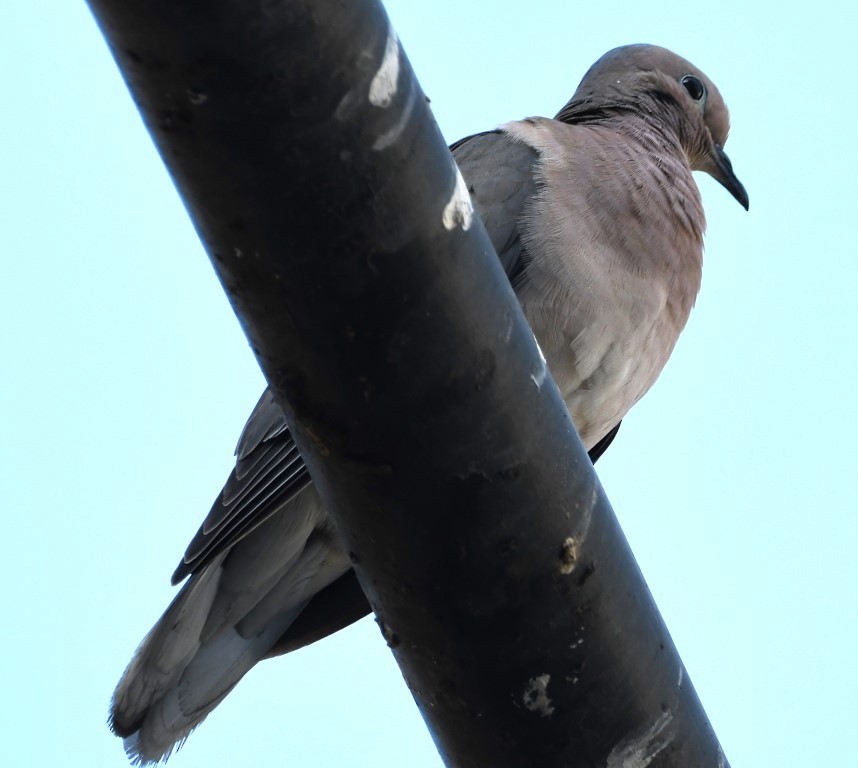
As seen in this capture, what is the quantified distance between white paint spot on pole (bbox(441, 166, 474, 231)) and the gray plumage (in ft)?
4.75

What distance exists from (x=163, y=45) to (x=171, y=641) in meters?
2.08

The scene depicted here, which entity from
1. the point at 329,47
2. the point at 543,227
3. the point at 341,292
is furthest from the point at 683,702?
the point at 543,227

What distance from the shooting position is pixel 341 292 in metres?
1.30

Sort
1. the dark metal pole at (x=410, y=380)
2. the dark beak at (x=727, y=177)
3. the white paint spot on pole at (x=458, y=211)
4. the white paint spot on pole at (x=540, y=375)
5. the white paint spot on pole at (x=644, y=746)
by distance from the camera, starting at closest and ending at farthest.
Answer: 1. the dark metal pole at (x=410, y=380)
2. the white paint spot on pole at (x=458, y=211)
3. the white paint spot on pole at (x=540, y=375)
4. the white paint spot on pole at (x=644, y=746)
5. the dark beak at (x=727, y=177)

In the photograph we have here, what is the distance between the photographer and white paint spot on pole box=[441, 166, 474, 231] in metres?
1.34

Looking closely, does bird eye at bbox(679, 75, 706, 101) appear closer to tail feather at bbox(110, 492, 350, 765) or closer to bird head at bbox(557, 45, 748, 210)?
bird head at bbox(557, 45, 748, 210)

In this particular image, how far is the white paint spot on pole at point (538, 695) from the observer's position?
1.52 metres

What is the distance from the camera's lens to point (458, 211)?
4.46 ft

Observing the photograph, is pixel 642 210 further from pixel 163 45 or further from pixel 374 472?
pixel 163 45

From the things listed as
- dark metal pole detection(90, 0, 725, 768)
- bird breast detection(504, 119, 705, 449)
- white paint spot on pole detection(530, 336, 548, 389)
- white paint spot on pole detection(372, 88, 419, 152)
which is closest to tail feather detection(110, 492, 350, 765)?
bird breast detection(504, 119, 705, 449)

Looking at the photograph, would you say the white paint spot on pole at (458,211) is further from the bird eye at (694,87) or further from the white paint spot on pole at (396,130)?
the bird eye at (694,87)

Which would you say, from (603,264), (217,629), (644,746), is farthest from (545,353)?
(644,746)

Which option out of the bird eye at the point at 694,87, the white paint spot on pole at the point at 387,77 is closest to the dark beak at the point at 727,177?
the bird eye at the point at 694,87

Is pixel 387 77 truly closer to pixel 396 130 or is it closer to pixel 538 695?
pixel 396 130
